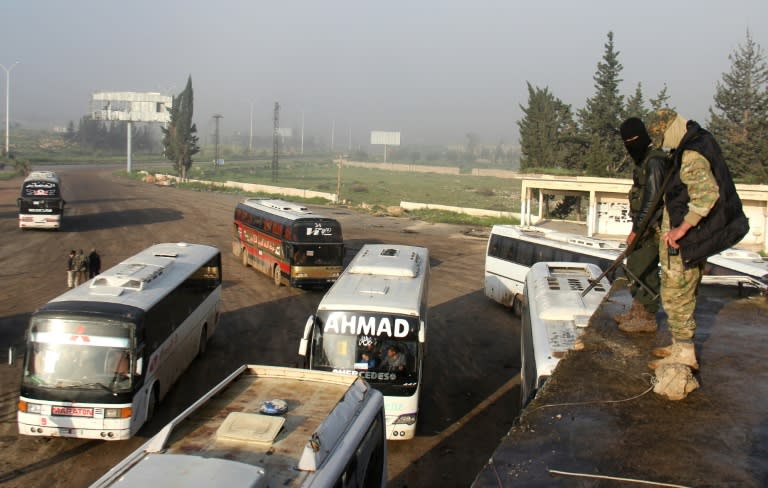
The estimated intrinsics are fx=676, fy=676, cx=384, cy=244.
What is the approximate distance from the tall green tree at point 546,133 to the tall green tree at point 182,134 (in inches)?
1934

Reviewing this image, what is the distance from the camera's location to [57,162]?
118m

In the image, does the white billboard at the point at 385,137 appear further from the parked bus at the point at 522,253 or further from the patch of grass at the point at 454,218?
the parked bus at the point at 522,253

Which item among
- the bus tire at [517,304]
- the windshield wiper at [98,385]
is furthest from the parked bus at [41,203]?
the windshield wiper at [98,385]

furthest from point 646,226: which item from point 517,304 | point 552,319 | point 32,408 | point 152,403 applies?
point 517,304

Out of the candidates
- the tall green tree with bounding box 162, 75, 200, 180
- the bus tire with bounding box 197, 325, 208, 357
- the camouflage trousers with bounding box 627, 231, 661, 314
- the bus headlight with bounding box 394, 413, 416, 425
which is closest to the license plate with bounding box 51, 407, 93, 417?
the bus headlight with bounding box 394, 413, 416, 425

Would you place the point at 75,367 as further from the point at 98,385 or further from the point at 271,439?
the point at 271,439

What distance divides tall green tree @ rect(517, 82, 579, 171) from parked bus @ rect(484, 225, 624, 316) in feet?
92.5

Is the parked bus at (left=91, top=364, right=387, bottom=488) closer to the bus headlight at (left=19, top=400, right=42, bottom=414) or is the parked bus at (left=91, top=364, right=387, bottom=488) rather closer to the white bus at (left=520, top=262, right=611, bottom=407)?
the white bus at (left=520, top=262, right=611, bottom=407)

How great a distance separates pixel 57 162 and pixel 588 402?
12808 centimetres

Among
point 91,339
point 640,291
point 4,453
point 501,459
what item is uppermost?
point 640,291

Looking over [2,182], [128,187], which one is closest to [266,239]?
[128,187]

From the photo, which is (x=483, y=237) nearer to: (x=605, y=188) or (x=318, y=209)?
(x=605, y=188)

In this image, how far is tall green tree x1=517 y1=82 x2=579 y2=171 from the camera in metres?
52.1

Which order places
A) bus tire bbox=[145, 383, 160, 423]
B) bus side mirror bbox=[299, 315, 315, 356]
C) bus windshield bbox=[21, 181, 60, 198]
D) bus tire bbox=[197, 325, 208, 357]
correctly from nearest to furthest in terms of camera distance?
bus side mirror bbox=[299, 315, 315, 356] < bus tire bbox=[145, 383, 160, 423] < bus tire bbox=[197, 325, 208, 357] < bus windshield bbox=[21, 181, 60, 198]
